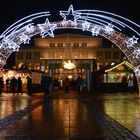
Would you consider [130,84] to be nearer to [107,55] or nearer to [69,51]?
[69,51]

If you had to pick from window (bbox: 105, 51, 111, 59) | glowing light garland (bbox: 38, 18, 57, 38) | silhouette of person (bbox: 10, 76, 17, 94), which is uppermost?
window (bbox: 105, 51, 111, 59)

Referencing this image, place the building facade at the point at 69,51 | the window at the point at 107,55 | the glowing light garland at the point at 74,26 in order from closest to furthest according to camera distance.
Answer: the glowing light garland at the point at 74,26 → the building facade at the point at 69,51 → the window at the point at 107,55

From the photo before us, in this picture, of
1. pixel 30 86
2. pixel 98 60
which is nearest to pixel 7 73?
pixel 30 86

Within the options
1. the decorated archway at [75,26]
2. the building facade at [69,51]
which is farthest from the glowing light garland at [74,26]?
the building facade at [69,51]

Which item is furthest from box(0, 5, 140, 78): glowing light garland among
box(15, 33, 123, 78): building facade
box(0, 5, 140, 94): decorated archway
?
box(15, 33, 123, 78): building facade

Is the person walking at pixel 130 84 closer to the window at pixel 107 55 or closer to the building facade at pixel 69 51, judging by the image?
the building facade at pixel 69 51

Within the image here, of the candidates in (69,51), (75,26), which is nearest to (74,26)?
(75,26)

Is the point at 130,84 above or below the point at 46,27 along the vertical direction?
below

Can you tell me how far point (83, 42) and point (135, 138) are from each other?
110m

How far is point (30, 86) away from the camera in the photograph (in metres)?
42.9

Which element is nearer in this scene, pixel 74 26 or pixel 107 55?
pixel 74 26

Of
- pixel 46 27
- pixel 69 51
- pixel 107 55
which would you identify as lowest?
pixel 46 27

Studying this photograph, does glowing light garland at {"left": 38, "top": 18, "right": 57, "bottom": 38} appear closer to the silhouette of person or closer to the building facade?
the silhouette of person

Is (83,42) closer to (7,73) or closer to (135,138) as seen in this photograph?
(7,73)
